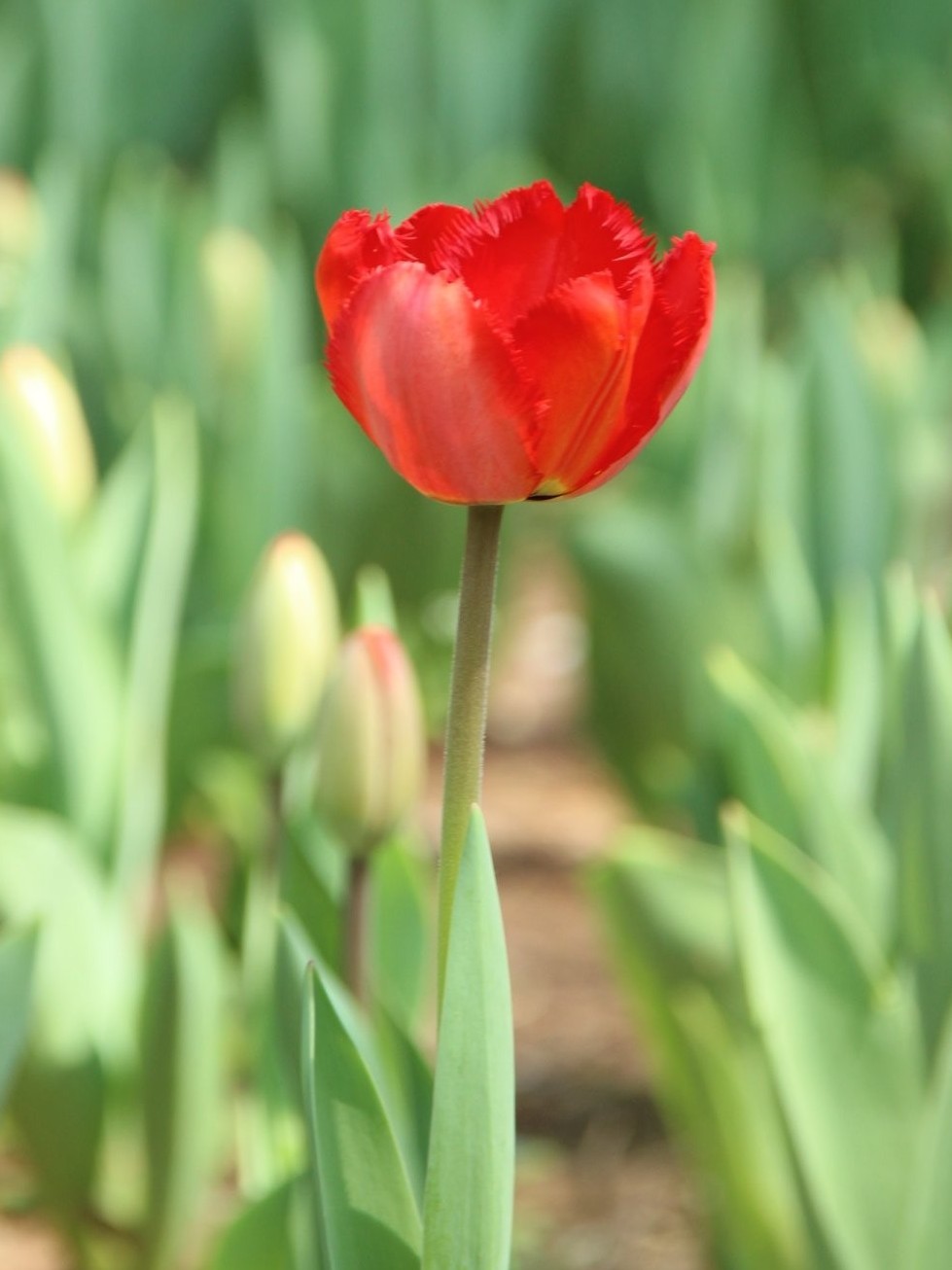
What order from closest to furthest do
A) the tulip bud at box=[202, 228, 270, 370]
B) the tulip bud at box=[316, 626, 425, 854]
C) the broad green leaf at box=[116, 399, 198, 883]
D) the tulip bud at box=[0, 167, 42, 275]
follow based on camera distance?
the tulip bud at box=[316, 626, 425, 854] < the broad green leaf at box=[116, 399, 198, 883] < the tulip bud at box=[0, 167, 42, 275] < the tulip bud at box=[202, 228, 270, 370]

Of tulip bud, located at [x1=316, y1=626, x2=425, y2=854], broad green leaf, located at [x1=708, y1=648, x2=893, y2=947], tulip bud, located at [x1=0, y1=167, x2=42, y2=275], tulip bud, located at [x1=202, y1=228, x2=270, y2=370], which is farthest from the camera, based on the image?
tulip bud, located at [x1=202, y1=228, x2=270, y2=370]

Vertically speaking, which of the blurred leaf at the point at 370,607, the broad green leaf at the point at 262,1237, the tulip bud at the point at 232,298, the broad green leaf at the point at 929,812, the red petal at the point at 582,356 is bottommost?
the broad green leaf at the point at 262,1237

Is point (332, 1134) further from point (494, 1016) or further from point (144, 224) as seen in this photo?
point (144, 224)

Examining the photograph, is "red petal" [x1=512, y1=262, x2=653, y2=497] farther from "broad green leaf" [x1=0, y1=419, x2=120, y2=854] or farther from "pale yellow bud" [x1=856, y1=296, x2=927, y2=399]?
"pale yellow bud" [x1=856, y1=296, x2=927, y2=399]

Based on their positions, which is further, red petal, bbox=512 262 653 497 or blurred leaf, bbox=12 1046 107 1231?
blurred leaf, bbox=12 1046 107 1231

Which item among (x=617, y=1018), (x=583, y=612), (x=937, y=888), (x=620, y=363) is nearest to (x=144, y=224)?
(x=583, y=612)

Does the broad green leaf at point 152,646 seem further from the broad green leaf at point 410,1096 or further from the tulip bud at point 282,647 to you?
the broad green leaf at point 410,1096

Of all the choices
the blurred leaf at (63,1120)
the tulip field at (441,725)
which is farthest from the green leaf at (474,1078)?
the blurred leaf at (63,1120)

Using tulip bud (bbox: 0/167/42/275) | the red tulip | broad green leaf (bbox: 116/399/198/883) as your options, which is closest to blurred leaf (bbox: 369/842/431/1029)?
broad green leaf (bbox: 116/399/198/883)
